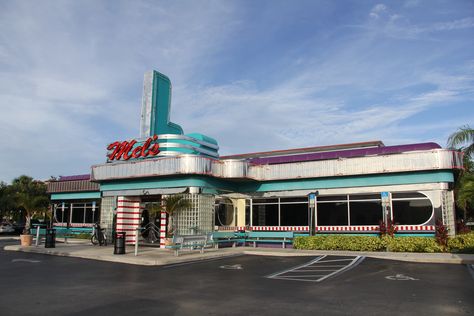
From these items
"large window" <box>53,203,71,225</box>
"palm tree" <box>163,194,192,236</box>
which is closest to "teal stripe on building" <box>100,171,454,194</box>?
"palm tree" <box>163,194,192,236</box>

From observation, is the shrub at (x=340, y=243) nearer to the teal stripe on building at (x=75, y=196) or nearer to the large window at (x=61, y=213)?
the teal stripe on building at (x=75, y=196)

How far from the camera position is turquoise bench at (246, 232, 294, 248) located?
74.8 ft

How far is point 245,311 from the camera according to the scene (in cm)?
812

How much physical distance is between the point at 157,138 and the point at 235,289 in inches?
550

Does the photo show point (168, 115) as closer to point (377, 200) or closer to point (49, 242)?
point (49, 242)

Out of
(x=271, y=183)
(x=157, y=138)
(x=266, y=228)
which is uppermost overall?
(x=157, y=138)

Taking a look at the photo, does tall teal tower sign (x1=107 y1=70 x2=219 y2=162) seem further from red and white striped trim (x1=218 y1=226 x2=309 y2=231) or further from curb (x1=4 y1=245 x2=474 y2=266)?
curb (x1=4 y1=245 x2=474 y2=266)

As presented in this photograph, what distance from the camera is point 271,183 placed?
79.5 ft

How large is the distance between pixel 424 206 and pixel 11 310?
18315mm

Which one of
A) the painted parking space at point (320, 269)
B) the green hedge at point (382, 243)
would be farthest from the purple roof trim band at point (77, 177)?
the painted parking space at point (320, 269)

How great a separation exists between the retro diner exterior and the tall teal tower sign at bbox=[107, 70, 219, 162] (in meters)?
0.06

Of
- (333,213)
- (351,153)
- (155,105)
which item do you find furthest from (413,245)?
(155,105)

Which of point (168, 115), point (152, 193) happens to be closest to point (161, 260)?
point (152, 193)

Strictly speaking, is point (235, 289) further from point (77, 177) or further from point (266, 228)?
point (77, 177)
